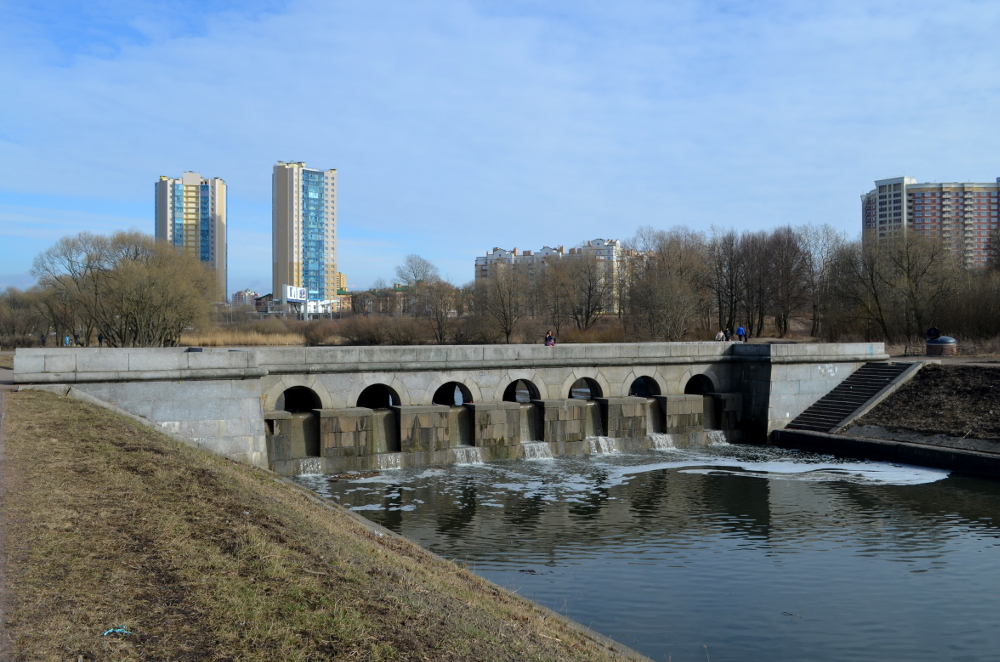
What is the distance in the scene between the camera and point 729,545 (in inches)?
555

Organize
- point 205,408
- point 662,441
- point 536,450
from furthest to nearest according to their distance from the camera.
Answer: point 662,441, point 536,450, point 205,408


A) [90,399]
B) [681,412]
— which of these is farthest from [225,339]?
[90,399]

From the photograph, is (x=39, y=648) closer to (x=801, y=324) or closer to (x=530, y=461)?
(x=530, y=461)

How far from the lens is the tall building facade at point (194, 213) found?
458ft

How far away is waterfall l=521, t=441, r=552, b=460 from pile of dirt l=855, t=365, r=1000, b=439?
1040 cm

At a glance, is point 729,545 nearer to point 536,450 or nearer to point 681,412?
point 536,450

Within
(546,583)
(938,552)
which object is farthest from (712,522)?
(546,583)

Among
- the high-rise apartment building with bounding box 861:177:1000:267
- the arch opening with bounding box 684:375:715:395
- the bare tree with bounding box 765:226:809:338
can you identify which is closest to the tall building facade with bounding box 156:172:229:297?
the bare tree with bounding box 765:226:809:338

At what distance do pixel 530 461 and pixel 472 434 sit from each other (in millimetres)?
1914

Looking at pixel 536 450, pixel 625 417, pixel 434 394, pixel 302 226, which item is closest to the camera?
pixel 536 450

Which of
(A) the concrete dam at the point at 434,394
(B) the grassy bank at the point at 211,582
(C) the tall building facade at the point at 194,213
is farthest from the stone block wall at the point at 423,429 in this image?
(C) the tall building facade at the point at 194,213

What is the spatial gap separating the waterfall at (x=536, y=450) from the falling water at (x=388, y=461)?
4074 mm

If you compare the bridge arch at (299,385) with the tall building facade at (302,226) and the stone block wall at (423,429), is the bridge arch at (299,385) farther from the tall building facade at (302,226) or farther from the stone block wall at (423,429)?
the tall building facade at (302,226)

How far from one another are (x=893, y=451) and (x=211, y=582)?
70.1 feet
